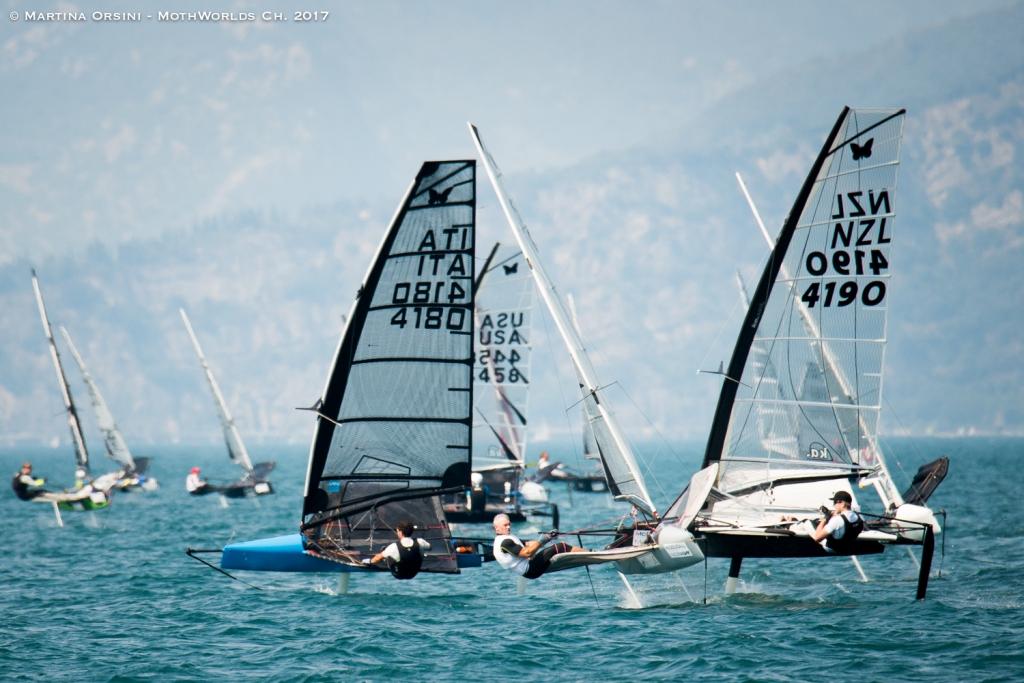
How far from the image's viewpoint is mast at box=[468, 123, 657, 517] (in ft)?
73.6

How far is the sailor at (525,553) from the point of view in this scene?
18938 mm

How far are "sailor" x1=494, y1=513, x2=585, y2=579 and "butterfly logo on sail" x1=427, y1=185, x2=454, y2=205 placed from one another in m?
5.64

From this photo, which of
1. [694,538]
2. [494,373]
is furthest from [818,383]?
[494,373]

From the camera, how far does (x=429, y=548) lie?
2022cm

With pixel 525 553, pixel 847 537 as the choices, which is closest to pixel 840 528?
pixel 847 537

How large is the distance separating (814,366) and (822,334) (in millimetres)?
566

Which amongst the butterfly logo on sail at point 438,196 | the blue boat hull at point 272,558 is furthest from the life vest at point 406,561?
the butterfly logo on sail at point 438,196

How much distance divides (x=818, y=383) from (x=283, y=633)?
969 centimetres

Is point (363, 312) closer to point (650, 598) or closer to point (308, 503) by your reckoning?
point (308, 503)

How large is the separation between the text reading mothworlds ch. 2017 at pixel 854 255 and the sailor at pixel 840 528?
11.4 feet

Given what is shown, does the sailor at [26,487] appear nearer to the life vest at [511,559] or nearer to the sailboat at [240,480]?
the sailboat at [240,480]

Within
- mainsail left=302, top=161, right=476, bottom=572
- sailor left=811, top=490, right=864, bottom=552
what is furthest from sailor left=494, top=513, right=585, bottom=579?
sailor left=811, top=490, right=864, bottom=552

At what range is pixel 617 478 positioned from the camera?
76.0 feet

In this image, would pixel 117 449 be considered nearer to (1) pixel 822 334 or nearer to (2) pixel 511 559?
(2) pixel 511 559
